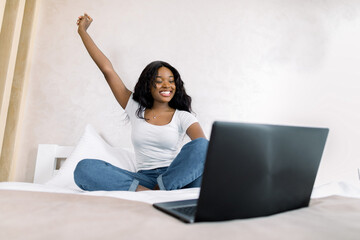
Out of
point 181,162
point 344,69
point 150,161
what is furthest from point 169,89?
point 344,69

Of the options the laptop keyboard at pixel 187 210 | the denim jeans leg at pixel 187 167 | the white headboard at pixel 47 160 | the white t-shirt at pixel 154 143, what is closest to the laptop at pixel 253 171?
the laptop keyboard at pixel 187 210

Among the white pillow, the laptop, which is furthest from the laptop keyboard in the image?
the white pillow

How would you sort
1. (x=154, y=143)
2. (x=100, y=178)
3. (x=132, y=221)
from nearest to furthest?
1. (x=132, y=221)
2. (x=100, y=178)
3. (x=154, y=143)

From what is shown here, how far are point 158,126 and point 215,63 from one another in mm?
710

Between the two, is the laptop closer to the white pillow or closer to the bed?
→ the bed

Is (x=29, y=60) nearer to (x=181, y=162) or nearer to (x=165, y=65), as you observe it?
(x=165, y=65)

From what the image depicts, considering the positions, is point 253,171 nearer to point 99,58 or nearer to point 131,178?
point 131,178

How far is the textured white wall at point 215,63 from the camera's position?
1608 millimetres

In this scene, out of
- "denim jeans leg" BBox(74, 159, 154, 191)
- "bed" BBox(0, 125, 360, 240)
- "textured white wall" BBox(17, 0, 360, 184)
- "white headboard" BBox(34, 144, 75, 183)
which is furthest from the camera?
"textured white wall" BBox(17, 0, 360, 184)

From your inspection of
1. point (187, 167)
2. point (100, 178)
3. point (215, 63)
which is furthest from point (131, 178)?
point (215, 63)

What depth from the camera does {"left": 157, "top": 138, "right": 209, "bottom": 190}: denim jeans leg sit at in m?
1.08

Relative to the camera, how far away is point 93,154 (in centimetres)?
144

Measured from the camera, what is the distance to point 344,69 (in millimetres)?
2014

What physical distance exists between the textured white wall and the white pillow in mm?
138
